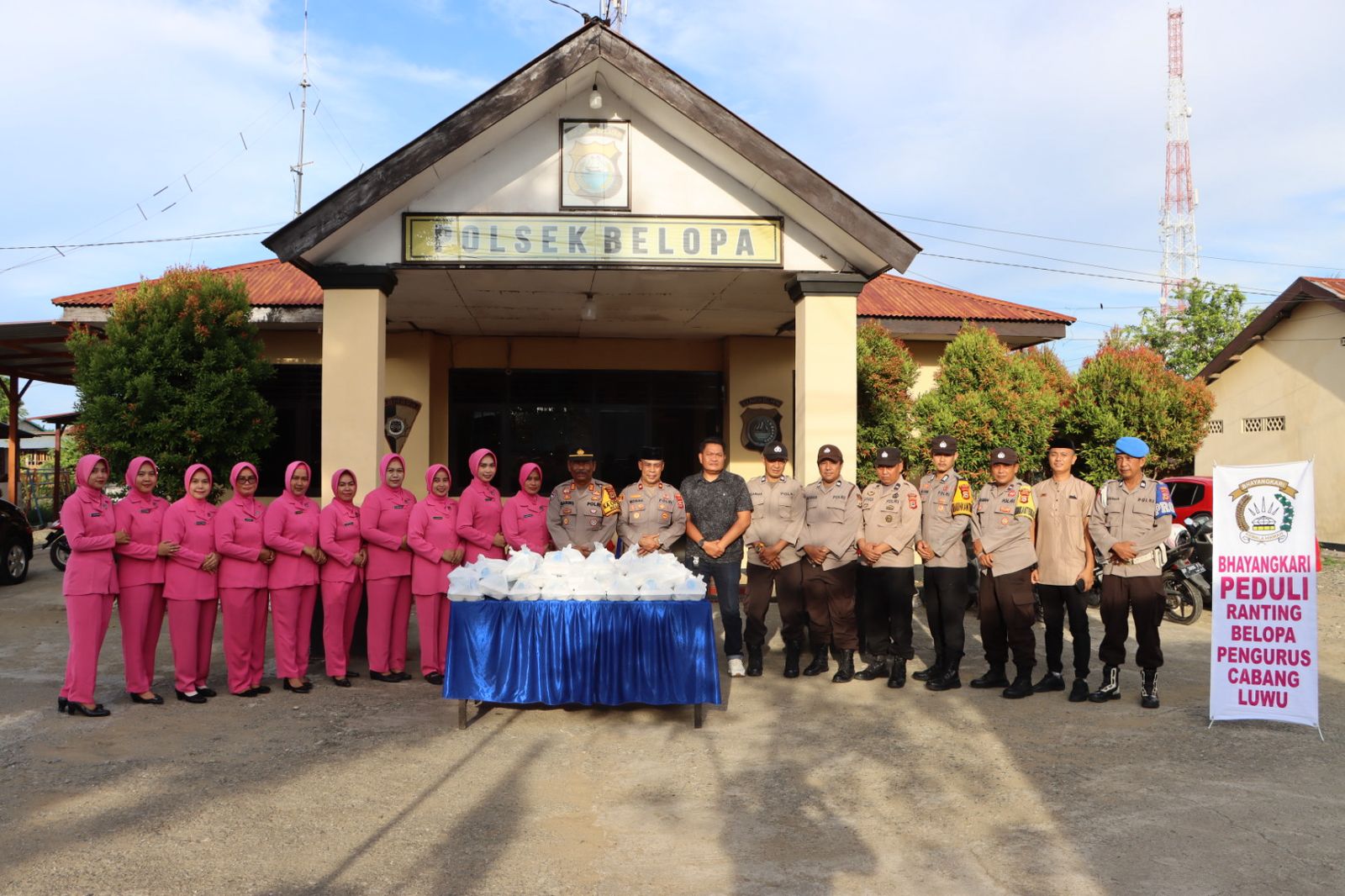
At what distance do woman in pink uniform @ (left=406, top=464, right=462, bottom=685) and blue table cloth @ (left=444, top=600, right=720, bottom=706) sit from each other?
1.37m

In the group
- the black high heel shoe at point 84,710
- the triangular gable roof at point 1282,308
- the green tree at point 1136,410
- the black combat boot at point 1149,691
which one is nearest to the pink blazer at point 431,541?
the black high heel shoe at point 84,710

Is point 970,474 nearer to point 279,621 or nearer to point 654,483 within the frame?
point 654,483

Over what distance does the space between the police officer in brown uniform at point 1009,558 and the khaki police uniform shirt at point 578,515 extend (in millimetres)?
2792

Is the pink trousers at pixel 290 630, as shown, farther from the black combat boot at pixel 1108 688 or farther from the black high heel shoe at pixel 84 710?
the black combat boot at pixel 1108 688

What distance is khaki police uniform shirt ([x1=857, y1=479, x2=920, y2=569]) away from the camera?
23.5 feet

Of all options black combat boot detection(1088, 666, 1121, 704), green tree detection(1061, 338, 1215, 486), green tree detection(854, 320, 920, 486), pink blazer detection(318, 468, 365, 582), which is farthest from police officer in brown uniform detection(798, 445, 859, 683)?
green tree detection(1061, 338, 1215, 486)

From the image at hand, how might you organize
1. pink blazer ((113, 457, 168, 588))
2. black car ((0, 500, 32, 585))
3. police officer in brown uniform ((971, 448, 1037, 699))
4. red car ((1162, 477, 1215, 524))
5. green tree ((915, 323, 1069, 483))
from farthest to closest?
black car ((0, 500, 32, 585))
red car ((1162, 477, 1215, 524))
green tree ((915, 323, 1069, 483))
police officer in brown uniform ((971, 448, 1037, 699))
pink blazer ((113, 457, 168, 588))

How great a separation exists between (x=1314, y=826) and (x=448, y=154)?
7.46 m

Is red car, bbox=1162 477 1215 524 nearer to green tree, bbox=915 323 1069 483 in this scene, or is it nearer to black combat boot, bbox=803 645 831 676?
green tree, bbox=915 323 1069 483

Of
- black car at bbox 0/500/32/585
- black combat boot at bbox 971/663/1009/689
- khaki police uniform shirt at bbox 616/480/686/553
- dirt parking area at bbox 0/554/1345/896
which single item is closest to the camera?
dirt parking area at bbox 0/554/1345/896

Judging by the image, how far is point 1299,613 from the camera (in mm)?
6055

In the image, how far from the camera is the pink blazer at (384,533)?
7.17 metres

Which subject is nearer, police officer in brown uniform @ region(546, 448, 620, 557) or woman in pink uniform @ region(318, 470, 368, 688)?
woman in pink uniform @ region(318, 470, 368, 688)

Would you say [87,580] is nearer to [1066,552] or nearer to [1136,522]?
[1066,552]
